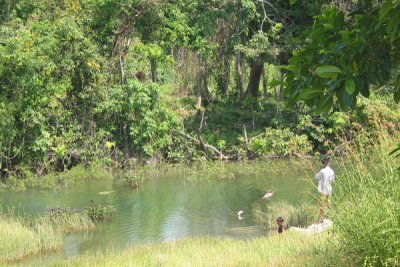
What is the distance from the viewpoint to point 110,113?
19781mm

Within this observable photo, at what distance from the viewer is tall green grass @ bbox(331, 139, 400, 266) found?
17.3ft

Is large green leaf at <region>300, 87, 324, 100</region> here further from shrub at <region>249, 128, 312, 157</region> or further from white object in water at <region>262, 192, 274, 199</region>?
shrub at <region>249, 128, 312, 157</region>

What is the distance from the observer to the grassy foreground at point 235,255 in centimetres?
664

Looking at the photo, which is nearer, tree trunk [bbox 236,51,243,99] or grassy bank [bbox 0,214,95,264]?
grassy bank [bbox 0,214,95,264]

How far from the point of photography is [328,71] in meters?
2.96

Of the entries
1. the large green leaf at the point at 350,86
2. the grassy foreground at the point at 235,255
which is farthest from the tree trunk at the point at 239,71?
the large green leaf at the point at 350,86

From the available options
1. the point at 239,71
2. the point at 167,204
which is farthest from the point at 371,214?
the point at 239,71

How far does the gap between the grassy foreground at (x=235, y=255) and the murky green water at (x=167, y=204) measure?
8.31ft

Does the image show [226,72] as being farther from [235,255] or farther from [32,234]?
[235,255]

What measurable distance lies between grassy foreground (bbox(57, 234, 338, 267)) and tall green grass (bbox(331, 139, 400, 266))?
1.47 feet

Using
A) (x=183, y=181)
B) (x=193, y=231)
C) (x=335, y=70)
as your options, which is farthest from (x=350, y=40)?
(x=183, y=181)

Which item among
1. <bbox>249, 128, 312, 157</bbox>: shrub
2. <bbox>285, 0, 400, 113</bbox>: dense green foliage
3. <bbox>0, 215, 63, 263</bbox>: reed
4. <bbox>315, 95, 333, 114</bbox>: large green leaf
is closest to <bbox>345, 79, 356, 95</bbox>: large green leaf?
<bbox>285, 0, 400, 113</bbox>: dense green foliage

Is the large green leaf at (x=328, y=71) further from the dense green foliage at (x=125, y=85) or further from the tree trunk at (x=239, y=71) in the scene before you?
the tree trunk at (x=239, y=71)

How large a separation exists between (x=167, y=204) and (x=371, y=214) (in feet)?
33.0
